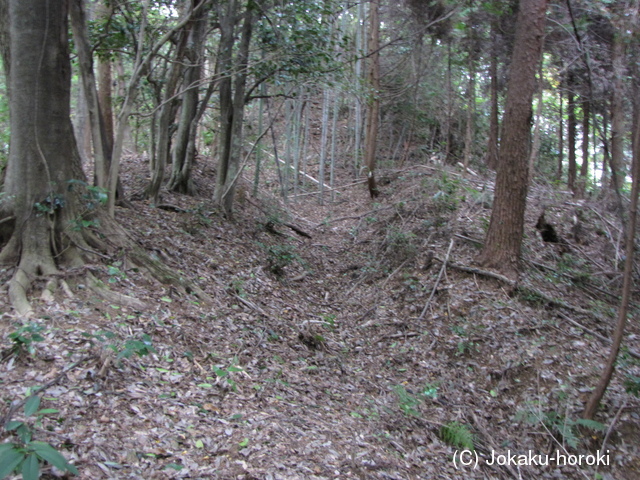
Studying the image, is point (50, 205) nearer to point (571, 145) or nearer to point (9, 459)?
point (9, 459)

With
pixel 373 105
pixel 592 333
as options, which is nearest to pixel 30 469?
pixel 592 333

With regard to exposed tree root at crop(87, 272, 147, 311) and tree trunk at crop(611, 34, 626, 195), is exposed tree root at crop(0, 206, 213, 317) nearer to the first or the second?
exposed tree root at crop(87, 272, 147, 311)

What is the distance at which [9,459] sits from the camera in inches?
86.1

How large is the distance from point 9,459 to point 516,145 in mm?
7894

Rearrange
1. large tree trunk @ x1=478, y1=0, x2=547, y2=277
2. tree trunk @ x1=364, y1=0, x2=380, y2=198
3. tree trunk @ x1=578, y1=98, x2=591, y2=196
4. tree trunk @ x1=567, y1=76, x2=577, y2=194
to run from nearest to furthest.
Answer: large tree trunk @ x1=478, y1=0, x2=547, y2=277, tree trunk @ x1=578, y1=98, x2=591, y2=196, tree trunk @ x1=364, y1=0, x2=380, y2=198, tree trunk @ x1=567, y1=76, x2=577, y2=194

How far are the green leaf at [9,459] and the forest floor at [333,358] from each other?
717 millimetres

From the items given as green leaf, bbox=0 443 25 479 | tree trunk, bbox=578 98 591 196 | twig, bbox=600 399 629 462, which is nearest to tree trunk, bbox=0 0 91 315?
green leaf, bbox=0 443 25 479

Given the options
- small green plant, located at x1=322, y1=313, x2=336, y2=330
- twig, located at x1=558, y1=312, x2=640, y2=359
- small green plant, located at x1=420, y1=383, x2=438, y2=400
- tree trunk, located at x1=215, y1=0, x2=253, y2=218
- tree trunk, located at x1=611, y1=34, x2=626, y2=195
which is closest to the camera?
small green plant, located at x1=420, y1=383, x2=438, y2=400

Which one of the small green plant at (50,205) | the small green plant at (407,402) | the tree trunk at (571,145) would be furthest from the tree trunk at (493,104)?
the small green plant at (50,205)

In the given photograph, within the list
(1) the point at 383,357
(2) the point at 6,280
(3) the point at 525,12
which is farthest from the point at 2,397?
(3) the point at 525,12

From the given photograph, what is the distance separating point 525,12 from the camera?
791 centimetres

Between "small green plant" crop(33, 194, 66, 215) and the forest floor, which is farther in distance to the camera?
"small green plant" crop(33, 194, 66, 215)

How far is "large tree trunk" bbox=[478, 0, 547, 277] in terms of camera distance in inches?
310

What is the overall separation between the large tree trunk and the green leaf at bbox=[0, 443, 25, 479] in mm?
7414
